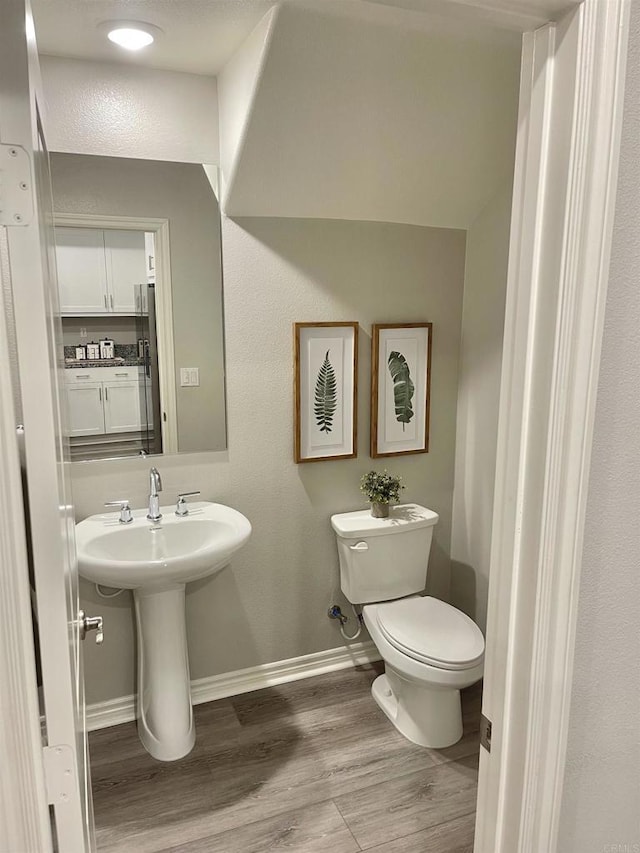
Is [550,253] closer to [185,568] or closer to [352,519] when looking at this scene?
[185,568]

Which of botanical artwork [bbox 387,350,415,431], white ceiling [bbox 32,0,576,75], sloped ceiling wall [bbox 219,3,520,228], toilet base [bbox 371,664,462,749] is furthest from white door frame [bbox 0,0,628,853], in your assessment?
botanical artwork [bbox 387,350,415,431]

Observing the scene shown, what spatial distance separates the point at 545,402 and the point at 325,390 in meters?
1.70

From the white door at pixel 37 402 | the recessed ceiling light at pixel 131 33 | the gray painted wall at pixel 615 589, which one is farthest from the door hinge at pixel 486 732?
the recessed ceiling light at pixel 131 33

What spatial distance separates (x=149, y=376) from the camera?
232cm

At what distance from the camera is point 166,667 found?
2.26 meters

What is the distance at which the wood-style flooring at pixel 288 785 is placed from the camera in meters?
1.97

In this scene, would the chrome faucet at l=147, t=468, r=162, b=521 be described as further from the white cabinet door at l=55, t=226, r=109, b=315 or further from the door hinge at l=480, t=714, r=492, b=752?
the door hinge at l=480, t=714, r=492, b=752

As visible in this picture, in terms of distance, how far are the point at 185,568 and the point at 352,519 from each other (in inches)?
33.6

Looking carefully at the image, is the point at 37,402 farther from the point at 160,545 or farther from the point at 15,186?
the point at 160,545

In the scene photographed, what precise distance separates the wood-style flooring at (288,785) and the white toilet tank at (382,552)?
470 millimetres

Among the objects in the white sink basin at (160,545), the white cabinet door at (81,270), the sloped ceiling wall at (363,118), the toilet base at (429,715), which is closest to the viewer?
the sloped ceiling wall at (363,118)

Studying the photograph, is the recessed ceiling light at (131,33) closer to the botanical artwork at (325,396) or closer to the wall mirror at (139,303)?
the wall mirror at (139,303)

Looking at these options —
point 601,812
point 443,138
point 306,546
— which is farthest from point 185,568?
point 443,138

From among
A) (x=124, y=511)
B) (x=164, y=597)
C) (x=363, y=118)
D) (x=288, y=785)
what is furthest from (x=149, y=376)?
(x=288, y=785)
